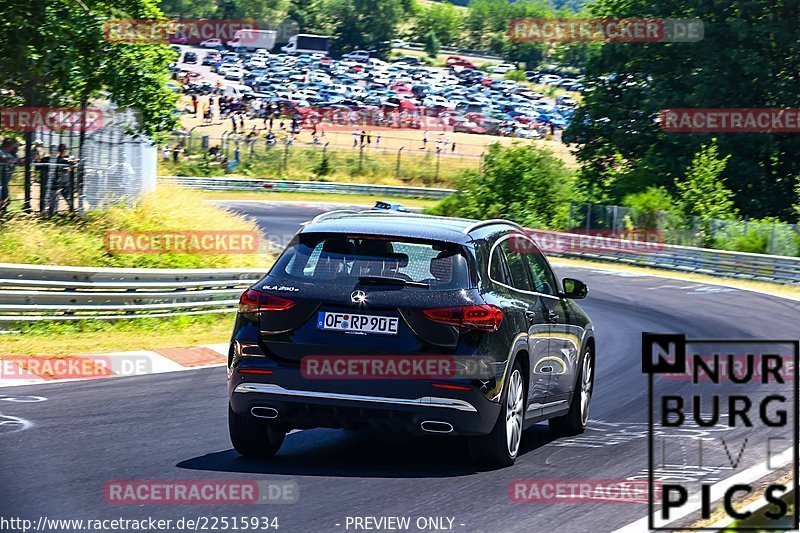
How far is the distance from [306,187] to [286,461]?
2046 inches

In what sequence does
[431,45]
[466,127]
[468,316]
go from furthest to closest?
[431,45] < [466,127] < [468,316]

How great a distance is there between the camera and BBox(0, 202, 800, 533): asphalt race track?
673 cm

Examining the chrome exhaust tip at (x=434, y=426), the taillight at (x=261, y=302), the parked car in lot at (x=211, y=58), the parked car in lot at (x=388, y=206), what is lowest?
the chrome exhaust tip at (x=434, y=426)

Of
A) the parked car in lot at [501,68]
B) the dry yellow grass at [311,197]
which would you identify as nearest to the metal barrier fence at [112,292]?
the dry yellow grass at [311,197]

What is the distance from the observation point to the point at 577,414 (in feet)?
33.3

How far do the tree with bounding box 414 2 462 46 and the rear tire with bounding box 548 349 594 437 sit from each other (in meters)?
134

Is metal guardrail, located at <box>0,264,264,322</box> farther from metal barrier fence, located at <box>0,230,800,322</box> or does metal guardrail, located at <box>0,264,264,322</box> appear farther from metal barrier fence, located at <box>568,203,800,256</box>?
metal barrier fence, located at <box>568,203,800,256</box>

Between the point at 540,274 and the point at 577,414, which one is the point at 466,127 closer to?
the point at 577,414

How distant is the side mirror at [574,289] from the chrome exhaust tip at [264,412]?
2.95 metres

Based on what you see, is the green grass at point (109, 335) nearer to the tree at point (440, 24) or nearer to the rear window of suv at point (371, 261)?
the rear window of suv at point (371, 261)

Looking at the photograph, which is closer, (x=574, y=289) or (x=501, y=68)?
(x=574, y=289)

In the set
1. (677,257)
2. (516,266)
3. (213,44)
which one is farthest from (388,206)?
(213,44)

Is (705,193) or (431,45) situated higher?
(431,45)

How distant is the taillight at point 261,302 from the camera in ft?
25.5
